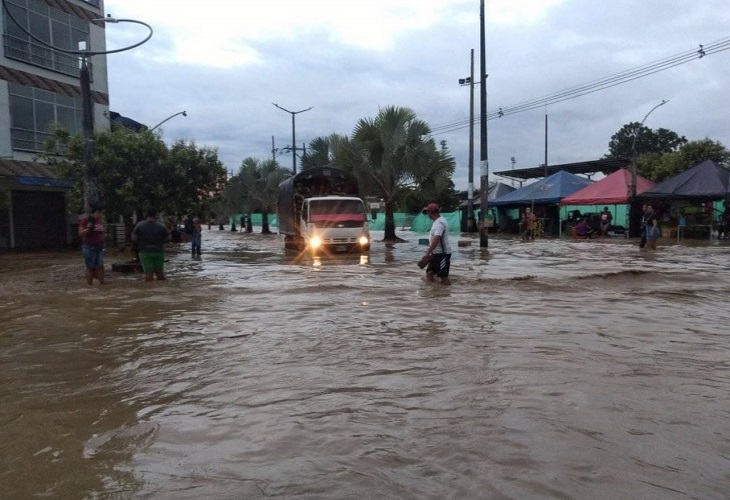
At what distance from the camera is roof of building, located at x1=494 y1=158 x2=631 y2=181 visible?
149ft

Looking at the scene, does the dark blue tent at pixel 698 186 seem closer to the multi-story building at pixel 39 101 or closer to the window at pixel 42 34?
the multi-story building at pixel 39 101

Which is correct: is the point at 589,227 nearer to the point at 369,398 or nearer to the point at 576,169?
the point at 576,169

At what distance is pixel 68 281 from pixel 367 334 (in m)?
9.29

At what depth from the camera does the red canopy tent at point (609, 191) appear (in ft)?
99.8

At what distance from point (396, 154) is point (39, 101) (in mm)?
15874

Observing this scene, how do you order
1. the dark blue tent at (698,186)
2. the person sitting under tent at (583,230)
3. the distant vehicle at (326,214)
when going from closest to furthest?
1. the distant vehicle at (326,214)
2. the dark blue tent at (698,186)
3. the person sitting under tent at (583,230)

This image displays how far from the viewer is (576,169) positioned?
51094 millimetres

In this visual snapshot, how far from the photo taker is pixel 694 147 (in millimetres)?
44031

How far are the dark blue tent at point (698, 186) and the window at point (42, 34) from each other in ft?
93.5

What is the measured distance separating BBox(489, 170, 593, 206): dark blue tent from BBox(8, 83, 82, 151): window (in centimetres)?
2510

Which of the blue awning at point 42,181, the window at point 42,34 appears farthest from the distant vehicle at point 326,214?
the window at point 42,34

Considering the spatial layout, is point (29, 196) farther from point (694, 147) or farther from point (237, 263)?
point (694, 147)

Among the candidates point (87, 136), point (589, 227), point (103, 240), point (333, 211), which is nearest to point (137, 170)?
point (87, 136)

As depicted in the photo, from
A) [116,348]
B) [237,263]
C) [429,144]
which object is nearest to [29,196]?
[237,263]
